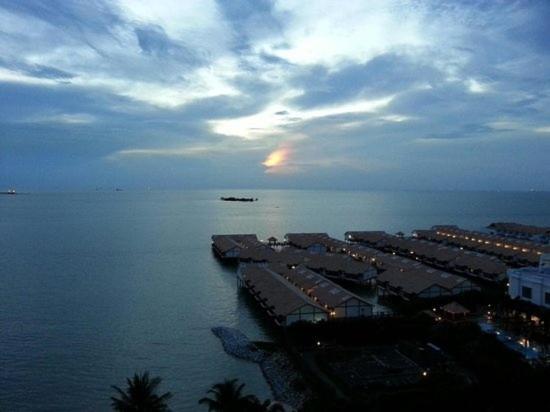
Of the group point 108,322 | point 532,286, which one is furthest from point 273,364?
point 532,286

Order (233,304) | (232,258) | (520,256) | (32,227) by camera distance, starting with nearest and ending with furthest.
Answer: (233,304) < (520,256) < (232,258) < (32,227)

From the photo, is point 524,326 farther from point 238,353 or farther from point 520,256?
point 520,256

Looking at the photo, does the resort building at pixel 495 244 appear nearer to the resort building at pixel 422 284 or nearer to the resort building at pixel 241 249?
the resort building at pixel 422 284

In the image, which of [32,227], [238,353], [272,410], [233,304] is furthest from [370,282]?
[32,227]

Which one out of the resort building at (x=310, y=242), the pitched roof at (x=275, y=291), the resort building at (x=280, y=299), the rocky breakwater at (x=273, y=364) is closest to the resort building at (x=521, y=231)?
the resort building at (x=310, y=242)

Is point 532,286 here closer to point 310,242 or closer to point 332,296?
point 332,296

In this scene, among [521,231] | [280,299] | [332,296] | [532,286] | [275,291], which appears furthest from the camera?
[521,231]
